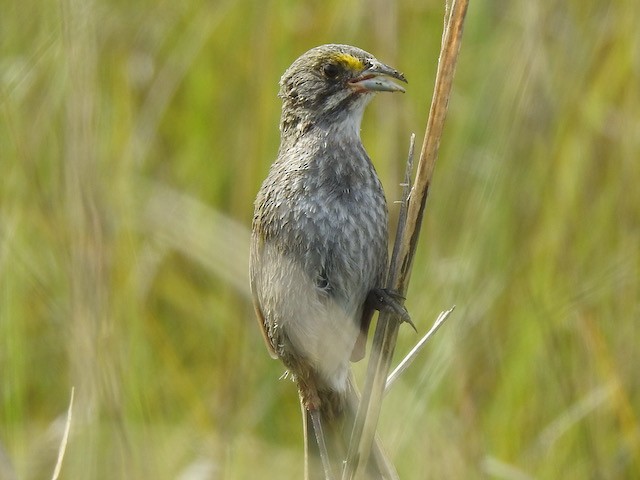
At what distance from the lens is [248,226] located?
15.8 ft

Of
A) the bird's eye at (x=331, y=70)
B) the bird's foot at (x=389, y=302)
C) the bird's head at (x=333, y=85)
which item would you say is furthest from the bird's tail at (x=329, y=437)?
the bird's eye at (x=331, y=70)

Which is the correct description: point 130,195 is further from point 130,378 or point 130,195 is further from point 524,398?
point 524,398

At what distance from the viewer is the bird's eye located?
3416 mm

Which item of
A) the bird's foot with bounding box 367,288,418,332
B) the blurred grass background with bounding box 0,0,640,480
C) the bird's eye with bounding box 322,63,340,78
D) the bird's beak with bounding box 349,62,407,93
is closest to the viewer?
the bird's foot with bounding box 367,288,418,332

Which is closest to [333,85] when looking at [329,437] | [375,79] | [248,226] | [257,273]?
[375,79]

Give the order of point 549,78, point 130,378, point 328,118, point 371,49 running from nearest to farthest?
point 328,118, point 130,378, point 549,78, point 371,49

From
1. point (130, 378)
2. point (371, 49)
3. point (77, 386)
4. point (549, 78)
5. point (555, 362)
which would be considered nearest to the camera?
point (77, 386)

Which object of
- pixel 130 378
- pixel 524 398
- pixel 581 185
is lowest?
pixel 524 398

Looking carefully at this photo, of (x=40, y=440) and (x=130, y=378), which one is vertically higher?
(x=130, y=378)

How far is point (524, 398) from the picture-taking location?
4.23 metres

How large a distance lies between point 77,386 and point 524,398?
1771 mm

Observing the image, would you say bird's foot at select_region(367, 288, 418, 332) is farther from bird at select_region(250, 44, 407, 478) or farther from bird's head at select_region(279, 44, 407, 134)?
bird's head at select_region(279, 44, 407, 134)

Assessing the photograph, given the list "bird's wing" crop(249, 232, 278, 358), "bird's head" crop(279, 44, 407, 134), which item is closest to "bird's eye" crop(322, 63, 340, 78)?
"bird's head" crop(279, 44, 407, 134)

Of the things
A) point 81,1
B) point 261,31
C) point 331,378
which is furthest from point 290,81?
point 261,31
